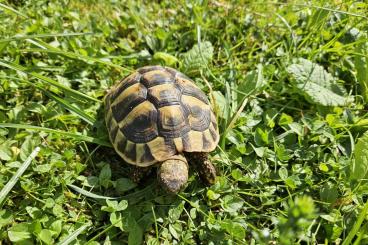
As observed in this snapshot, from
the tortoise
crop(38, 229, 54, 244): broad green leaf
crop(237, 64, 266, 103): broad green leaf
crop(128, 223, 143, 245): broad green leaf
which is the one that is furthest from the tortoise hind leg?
crop(38, 229, 54, 244): broad green leaf

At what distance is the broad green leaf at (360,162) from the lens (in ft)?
7.63

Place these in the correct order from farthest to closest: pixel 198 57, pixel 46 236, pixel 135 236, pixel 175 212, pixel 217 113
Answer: pixel 198 57
pixel 217 113
pixel 175 212
pixel 135 236
pixel 46 236

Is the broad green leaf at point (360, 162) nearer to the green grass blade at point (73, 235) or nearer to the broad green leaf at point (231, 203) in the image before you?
the broad green leaf at point (231, 203)

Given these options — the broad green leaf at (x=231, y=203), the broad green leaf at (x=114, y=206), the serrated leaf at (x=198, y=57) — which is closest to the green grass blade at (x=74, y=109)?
the broad green leaf at (x=114, y=206)

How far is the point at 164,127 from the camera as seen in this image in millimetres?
2277

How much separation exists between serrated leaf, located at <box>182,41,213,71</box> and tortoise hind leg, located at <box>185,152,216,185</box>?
84 centimetres

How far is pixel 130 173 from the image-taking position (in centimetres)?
238

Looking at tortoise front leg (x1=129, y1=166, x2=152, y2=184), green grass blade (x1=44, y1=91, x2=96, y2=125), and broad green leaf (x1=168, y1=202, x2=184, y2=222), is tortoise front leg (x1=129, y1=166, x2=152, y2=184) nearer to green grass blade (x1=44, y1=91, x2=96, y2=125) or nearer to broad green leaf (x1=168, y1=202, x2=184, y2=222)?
broad green leaf (x1=168, y1=202, x2=184, y2=222)

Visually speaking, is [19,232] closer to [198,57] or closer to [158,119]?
[158,119]

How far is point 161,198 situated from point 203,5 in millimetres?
1811

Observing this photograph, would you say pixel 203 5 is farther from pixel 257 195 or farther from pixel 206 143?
pixel 257 195

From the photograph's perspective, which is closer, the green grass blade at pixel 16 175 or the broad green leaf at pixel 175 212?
the green grass blade at pixel 16 175

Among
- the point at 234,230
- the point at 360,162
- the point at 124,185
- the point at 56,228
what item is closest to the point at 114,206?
the point at 124,185

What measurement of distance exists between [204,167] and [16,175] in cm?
110
